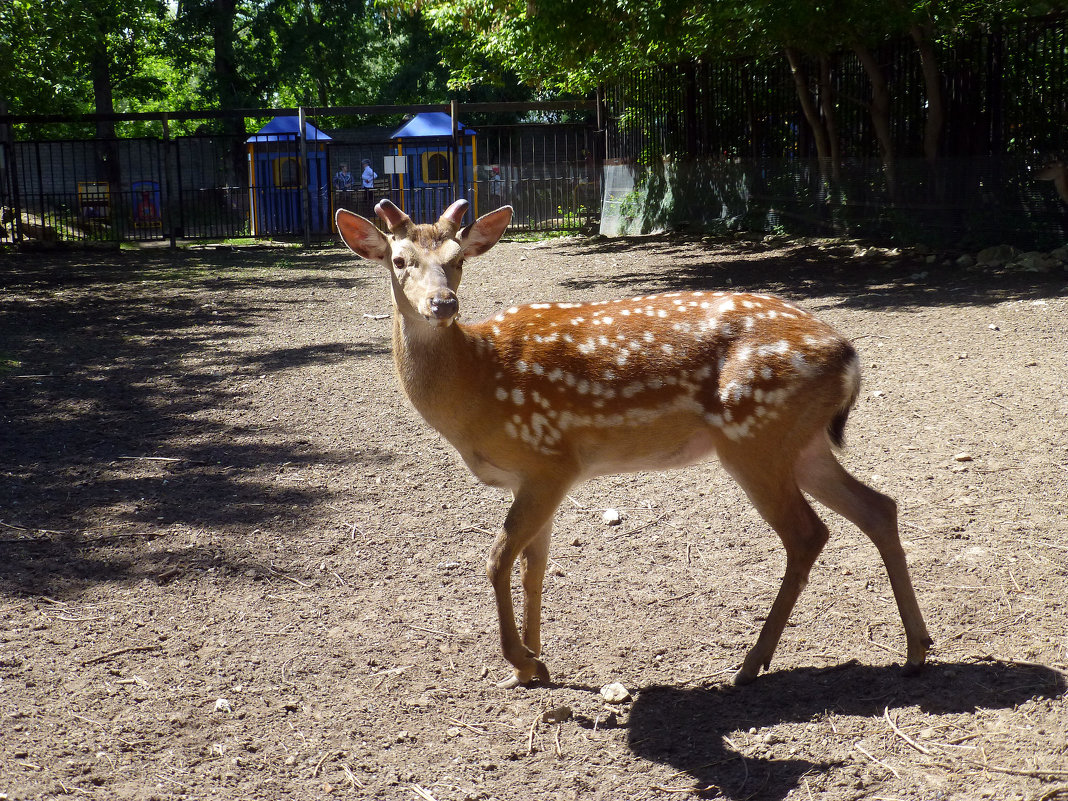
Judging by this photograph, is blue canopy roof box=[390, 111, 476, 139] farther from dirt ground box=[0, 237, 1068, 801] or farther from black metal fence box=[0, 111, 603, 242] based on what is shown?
dirt ground box=[0, 237, 1068, 801]

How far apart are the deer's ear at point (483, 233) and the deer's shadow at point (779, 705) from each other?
6.73 ft

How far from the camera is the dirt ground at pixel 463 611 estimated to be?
10.9ft

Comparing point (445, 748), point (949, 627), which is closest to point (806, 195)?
point (949, 627)

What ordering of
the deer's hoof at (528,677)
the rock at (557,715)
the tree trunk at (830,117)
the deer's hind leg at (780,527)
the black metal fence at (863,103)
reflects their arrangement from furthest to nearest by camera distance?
the tree trunk at (830,117) → the black metal fence at (863,103) → the deer's hoof at (528,677) → the deer's hind leg at (780,527) → the rock at (557,715)

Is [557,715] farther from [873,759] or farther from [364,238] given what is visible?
[364,238]

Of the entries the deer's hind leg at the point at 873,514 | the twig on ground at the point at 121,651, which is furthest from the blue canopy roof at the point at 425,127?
the deer's hind leg at the point at 873,514

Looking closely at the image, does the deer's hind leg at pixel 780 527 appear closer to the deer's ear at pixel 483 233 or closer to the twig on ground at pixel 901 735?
the twig on ground at pixel 901 735

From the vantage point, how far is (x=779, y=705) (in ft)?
12.0

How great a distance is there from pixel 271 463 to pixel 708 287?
24.8 feet

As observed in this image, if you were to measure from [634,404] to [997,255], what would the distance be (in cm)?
1063

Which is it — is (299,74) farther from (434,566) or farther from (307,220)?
(434,566)

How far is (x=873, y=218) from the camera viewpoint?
1506 centimetres

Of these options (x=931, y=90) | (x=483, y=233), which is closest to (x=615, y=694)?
(x=483, y=233)

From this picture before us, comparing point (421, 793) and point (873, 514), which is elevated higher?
point (873, 514)
